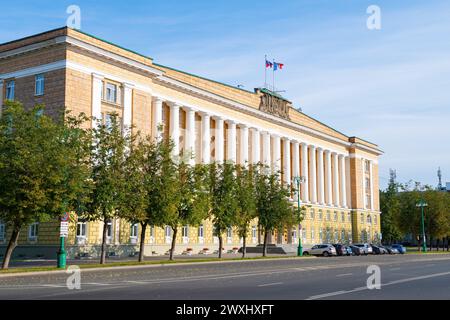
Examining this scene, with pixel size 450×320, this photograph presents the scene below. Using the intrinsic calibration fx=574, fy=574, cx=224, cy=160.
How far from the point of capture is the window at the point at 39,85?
49.9 meters

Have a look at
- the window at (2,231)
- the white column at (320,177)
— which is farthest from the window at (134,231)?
the white column at (320,177)

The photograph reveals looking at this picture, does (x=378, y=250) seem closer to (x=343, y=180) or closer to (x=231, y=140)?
(x=231, y=140)

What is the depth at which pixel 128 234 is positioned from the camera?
5247 centimetres

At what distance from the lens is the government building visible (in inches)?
1911

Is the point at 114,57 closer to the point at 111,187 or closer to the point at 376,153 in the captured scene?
the point at 111,187

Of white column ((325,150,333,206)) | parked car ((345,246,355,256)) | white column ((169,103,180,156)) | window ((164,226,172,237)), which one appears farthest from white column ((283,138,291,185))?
window ((164,226,172,237))

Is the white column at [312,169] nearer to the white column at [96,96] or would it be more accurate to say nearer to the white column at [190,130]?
the white column at [190,130]

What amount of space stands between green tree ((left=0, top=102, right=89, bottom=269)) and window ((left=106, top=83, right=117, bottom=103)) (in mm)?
17821

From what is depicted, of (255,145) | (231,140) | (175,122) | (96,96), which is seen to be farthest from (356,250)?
(96,96)

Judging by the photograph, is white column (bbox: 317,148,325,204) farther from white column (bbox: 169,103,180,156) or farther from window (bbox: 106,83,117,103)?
window (bbox: 106,83,117,103)

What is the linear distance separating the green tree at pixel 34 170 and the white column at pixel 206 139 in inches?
1208

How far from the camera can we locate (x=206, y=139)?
66000 mm

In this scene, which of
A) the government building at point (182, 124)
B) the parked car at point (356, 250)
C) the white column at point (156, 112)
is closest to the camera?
the government building at point (182, 124)

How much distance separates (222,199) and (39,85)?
62.1 ft
